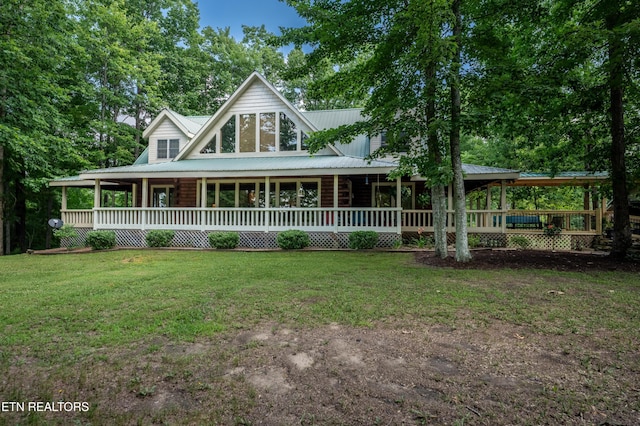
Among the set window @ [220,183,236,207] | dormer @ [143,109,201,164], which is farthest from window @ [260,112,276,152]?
dormer @ [143,109,201,164]

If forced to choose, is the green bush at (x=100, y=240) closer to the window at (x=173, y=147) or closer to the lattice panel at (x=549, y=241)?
the window at (x=173, y=147)

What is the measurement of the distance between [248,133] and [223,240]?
577 centimetres

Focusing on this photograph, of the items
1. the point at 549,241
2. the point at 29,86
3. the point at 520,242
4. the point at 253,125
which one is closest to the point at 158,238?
the point at 253,125

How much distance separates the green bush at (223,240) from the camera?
12789 millimetres

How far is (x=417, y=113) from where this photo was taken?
9156mm

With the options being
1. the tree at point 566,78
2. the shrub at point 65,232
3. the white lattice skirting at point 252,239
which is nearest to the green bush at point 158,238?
the white lattice skirting at point 252,239

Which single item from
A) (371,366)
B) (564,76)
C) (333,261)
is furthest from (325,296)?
(564,76)

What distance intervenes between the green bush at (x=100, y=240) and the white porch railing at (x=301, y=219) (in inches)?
41.6

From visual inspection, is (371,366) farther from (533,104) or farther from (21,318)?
(533,104)

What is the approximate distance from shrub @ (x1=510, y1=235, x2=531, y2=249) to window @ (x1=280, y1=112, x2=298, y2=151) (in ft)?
33.5

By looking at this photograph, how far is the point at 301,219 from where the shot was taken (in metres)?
13.4

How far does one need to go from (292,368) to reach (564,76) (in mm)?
9289

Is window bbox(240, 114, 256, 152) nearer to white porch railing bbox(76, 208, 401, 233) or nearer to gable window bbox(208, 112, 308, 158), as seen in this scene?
gable window bbox(208, 112, 308, 158)

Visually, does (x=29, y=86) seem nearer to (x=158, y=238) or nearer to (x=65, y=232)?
(x=65, y=232)
